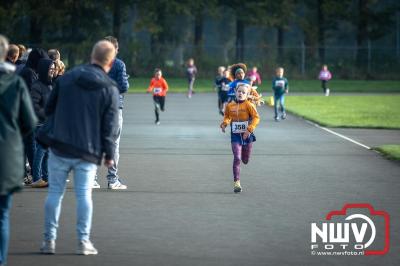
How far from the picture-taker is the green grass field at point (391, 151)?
62.5 feet

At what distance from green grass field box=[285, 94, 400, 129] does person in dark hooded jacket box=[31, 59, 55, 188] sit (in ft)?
50.0

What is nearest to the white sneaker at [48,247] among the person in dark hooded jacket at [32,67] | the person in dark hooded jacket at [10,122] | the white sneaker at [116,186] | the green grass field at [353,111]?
the person in dark hooded jacket at [10,122]

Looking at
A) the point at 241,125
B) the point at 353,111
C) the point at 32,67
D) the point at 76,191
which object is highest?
the point at 32,67

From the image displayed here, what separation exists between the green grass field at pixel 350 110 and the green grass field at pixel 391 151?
739cm

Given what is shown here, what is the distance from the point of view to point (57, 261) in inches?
354

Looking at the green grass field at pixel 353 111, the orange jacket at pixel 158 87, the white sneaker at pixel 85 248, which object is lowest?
the white sneaker at pixel 85 248

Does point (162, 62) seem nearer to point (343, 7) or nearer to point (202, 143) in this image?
point (343, 7)

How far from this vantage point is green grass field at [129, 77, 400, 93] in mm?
56219

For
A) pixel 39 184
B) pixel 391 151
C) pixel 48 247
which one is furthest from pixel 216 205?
pixel 391 151

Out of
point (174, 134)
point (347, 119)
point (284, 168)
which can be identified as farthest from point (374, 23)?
point (284, 168)

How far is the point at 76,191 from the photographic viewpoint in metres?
9.36

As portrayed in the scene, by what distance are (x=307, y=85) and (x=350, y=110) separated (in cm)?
2707

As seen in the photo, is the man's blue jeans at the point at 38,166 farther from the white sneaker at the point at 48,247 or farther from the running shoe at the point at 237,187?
the white sneaker at the point at 48,247

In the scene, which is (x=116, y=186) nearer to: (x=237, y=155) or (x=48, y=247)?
(x=237, y=155)
